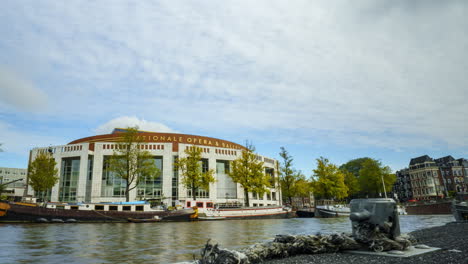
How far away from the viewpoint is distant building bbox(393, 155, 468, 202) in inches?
3342

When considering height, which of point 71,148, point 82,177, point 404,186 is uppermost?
point 71,148

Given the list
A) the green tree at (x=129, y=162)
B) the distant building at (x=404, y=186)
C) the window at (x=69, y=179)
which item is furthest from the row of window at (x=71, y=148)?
the distant building at (x=404, y=186)

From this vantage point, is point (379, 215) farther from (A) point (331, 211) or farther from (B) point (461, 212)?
(A) point (331, 211)

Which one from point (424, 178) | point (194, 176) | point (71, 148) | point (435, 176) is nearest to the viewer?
point (194, 176)

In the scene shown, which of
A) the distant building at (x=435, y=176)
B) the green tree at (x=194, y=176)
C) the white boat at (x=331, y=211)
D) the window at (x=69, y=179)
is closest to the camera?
the white boat at (x=331, y=211)

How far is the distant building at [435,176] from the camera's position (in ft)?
278

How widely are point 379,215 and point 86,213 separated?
107 feet

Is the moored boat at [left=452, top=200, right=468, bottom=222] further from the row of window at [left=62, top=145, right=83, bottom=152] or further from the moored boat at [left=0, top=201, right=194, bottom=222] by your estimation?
the row of window at [left=62, top=145, right=83, bottom=152]

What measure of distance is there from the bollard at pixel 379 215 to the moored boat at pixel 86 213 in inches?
1237

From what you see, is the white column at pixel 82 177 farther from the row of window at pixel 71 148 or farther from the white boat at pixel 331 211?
A: the white boat at pixel 331 211

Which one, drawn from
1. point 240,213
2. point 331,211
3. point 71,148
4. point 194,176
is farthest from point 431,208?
point 71,148

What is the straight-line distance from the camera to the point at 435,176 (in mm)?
87312

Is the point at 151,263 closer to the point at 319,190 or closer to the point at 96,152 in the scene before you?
the point at 319,190

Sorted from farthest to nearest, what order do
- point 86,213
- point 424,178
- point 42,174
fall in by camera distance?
point 424,178
point 42,174
point 86,213
